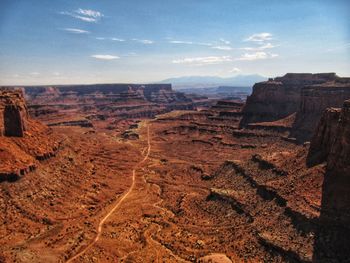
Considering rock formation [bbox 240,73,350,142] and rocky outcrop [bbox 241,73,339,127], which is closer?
rock formation [bbox 240,73,350,142]

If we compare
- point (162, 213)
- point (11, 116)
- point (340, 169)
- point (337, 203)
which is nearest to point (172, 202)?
point (162, 213)

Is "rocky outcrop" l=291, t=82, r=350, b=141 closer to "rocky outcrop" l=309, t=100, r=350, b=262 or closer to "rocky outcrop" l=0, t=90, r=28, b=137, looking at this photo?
"rocky outcrop" l=309, t=100, r=350, b=262

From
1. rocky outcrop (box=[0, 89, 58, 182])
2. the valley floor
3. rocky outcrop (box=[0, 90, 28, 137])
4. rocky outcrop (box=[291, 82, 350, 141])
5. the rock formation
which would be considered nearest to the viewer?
the valley floor

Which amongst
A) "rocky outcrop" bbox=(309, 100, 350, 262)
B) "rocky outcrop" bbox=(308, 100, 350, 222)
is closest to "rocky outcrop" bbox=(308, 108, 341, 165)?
"rocky outcrop" bbox=(309, 100, 350, 262)

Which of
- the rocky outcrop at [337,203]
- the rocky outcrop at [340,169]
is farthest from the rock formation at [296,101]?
the rocky outcrop at [337,203]

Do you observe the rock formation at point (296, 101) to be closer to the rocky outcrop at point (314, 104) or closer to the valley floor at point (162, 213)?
the rocky outcrop at point (314, 104)

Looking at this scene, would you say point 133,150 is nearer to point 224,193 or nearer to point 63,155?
point 63,155

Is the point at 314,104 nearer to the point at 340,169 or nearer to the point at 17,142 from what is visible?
the point at 340,169
